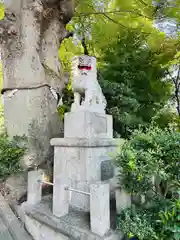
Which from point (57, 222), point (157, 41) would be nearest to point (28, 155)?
point (57, 222)

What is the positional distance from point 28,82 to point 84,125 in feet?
4.86

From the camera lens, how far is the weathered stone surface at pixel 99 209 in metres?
2.02

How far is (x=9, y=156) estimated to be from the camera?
10.2 ft

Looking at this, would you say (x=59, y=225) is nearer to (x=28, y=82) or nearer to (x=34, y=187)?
(x=34, y=187)

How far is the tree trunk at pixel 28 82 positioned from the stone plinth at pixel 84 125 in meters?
0.80

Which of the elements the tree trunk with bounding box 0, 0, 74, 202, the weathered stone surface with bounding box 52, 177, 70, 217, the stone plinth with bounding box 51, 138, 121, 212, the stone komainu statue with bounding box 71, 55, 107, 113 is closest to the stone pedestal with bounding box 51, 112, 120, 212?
the stone plinth with bounding box 51, 138, 121, 212

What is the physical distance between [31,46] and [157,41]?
4118mm

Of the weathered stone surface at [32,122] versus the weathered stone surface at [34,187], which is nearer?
the weathered stone surface at [34,187]

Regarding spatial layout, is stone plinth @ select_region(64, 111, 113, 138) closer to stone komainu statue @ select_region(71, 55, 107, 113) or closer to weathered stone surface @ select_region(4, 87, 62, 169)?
stone komainu statue @ select_region(71, 55, 107, 113)

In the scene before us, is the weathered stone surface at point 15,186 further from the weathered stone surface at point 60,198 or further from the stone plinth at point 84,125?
the stone plinth at point 84,125

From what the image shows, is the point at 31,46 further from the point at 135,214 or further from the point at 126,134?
the point at 135,214

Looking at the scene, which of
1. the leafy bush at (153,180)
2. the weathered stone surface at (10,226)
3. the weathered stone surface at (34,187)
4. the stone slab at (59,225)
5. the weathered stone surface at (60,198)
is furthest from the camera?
the weathered stone surface at (34,187)

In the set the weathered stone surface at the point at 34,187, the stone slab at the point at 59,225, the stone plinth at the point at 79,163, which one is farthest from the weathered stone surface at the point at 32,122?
the stone slab at the point at 59,225

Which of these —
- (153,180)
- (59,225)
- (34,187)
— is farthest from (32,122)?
(153,180)
